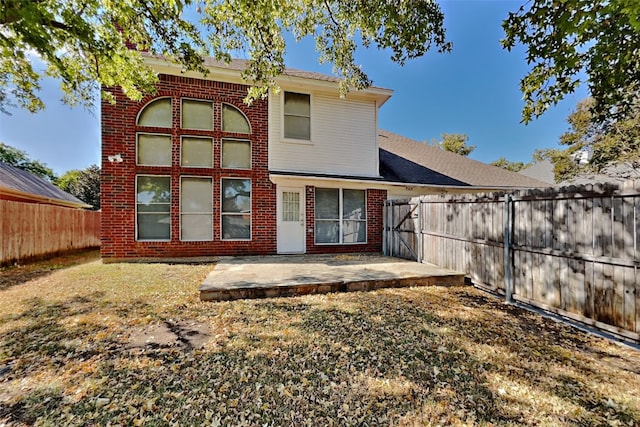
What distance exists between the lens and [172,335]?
3258 millimetres

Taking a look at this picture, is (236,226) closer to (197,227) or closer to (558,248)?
(197,227)

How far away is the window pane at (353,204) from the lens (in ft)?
30.1

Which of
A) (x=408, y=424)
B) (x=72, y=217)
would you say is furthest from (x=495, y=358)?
(x=72, y=217)

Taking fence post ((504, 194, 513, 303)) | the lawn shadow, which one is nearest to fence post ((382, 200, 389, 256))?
fence post ((504, 194, 513, 303))

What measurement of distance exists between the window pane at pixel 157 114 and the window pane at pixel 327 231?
222 inches

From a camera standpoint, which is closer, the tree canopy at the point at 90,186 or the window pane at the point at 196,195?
the window pane at the point at 196,195

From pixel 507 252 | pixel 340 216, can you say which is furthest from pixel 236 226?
pixel 507 252

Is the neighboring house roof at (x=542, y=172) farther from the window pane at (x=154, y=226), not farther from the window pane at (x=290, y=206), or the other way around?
the window pane at (x=154, y=226)

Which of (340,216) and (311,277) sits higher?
(340,216)

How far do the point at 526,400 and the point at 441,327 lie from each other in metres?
1.37

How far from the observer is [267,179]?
8531 millimetres

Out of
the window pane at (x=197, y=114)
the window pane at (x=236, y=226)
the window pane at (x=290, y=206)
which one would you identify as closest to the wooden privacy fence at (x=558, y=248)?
the window pane at (x=290, y=206)

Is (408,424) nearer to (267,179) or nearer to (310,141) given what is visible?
(267,179)

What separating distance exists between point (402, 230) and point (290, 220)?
3.57m
